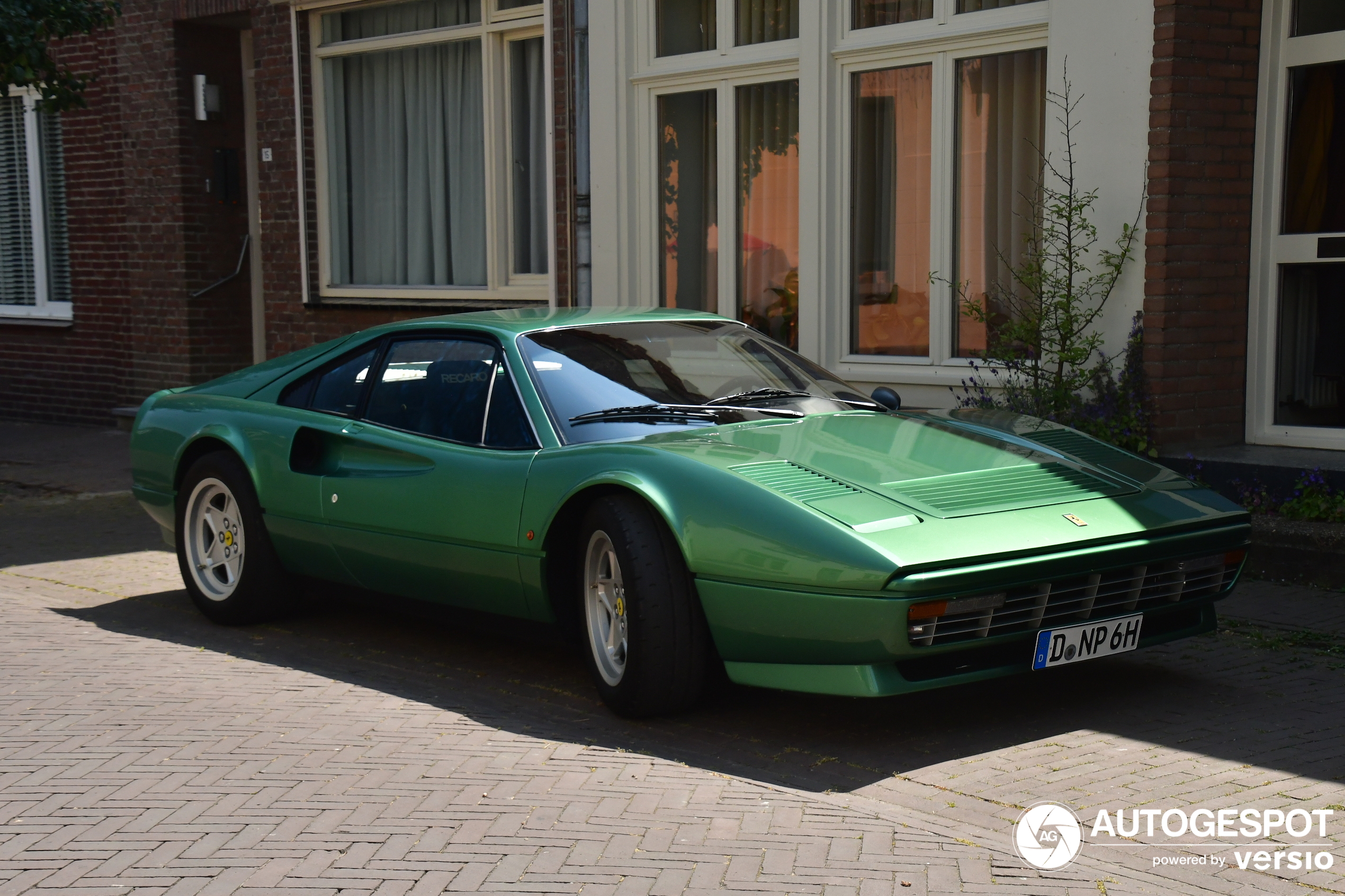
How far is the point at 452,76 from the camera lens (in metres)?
12.5

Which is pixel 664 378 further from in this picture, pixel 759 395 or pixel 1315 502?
pixel 1315 502

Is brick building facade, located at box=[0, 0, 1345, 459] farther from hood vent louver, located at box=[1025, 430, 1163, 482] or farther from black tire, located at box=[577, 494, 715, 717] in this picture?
black tire, located at box=[577, 494, 715, 717]

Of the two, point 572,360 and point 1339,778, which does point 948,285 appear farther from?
point 1339,778

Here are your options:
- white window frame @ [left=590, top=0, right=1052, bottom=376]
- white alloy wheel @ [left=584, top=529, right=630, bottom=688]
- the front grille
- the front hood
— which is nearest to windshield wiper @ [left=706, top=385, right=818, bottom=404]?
the front hood

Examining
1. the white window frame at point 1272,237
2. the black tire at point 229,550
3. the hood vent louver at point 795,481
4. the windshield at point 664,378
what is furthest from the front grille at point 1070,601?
A: the white window frame at point 1272,237

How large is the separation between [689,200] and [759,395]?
17.6 ft

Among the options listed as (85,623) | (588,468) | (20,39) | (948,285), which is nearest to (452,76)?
(20,39)

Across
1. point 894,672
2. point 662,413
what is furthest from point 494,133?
point 894,672

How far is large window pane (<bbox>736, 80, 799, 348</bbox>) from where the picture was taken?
10047 mm

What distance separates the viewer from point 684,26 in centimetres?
1058

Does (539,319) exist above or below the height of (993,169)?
below

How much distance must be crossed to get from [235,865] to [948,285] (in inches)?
251

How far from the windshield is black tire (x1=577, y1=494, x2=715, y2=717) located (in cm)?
51

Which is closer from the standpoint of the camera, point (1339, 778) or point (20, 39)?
point (1339, 778)
